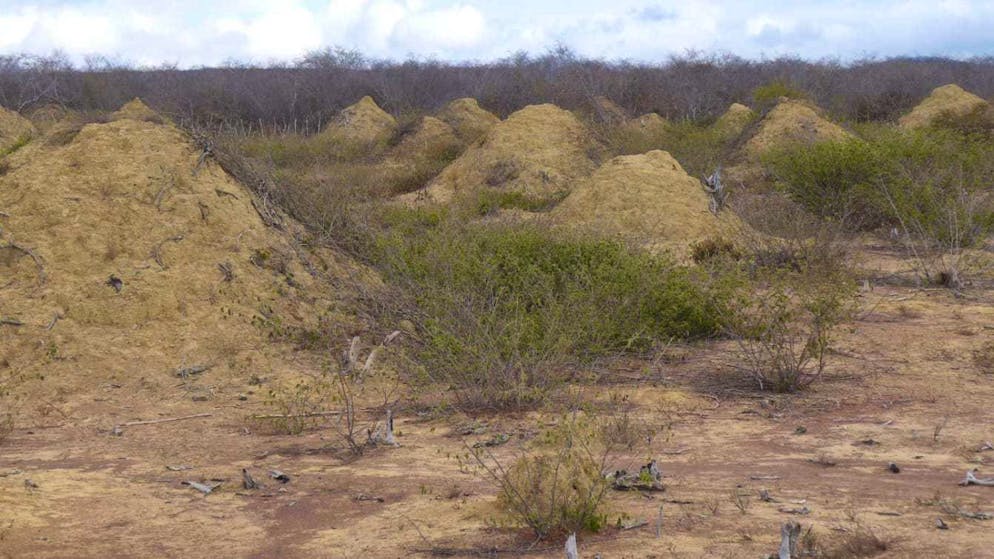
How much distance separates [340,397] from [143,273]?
190 cm

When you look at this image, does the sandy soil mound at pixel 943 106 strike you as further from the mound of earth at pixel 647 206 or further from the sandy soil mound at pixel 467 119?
the mound of earth at pixel 647 206

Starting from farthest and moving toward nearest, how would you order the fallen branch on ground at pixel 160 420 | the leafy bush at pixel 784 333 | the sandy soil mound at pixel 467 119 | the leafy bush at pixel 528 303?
the sandy soil mound at pixel 467 119 < the leafy bush at pixel 784 333 < the leafy bush at pixel 528 303 < the fallen branch on ground at pixel 160 420

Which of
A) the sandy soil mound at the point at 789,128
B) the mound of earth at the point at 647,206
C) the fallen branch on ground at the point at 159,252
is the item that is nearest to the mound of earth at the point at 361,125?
the sandy soil mound at the point at 789,128

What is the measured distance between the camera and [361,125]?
2402cm

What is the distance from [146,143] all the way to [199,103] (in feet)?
82.8

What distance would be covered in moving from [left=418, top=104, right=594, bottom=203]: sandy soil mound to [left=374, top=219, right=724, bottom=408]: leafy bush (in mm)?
6697

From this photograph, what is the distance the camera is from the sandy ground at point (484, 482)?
3914 mm

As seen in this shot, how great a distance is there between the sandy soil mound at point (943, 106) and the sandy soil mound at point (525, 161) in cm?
839

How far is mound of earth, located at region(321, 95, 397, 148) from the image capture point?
2287 cm

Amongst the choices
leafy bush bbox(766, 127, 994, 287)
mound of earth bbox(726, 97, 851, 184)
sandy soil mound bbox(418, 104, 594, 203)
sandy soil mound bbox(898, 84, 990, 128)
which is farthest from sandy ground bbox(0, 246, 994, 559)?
sandy soil mound bbox(898, 84, 990, 128)

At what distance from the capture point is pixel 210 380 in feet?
21.7

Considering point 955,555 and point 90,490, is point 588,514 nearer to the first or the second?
point 955,555

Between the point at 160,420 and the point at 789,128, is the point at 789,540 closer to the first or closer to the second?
the point at 160,420

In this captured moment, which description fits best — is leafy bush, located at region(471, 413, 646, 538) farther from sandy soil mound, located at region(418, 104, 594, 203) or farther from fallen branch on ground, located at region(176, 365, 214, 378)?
sandy soil mound, located at region(418, 104, 594, 203)
